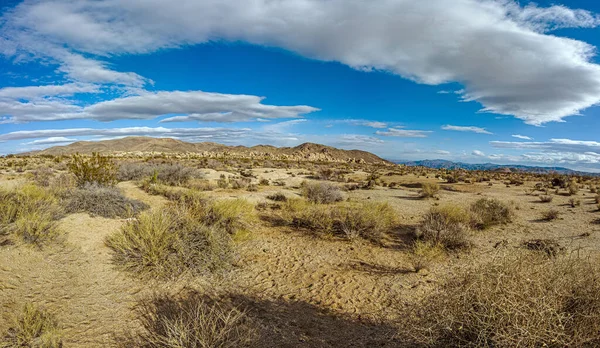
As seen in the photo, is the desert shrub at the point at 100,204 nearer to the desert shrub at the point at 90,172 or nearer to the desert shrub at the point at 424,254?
the desert shrub at the point at 90,172

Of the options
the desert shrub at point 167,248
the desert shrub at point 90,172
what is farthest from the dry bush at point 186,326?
the desert shrub at point 90,172

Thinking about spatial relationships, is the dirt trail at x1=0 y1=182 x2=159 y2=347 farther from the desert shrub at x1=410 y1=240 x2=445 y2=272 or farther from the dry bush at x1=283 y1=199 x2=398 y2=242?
the desert shrub at x1=410 y1=240 x2=445 y2=272

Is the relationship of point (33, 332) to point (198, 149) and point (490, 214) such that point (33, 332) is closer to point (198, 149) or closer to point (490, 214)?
point (490, 214)

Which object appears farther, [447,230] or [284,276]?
[447,230]

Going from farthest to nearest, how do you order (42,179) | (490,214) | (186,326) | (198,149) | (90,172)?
(198,149)
(42,179)
(90,172)
(490,214)
(186,326)

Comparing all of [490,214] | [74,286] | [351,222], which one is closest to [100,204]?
[74,286]

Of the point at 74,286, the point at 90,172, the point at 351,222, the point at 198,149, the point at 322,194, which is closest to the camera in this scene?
the point at 74,286

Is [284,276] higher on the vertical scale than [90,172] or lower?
lower

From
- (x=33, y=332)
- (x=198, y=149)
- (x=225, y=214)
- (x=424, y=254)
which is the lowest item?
(x=33, y=332)

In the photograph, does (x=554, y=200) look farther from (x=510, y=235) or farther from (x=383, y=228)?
(x=383, y=228)

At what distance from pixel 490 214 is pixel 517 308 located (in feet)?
35.6

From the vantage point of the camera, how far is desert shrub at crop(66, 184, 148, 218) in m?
9.74

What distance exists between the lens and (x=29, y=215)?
25.0ft

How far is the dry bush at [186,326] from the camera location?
3.89 metres
